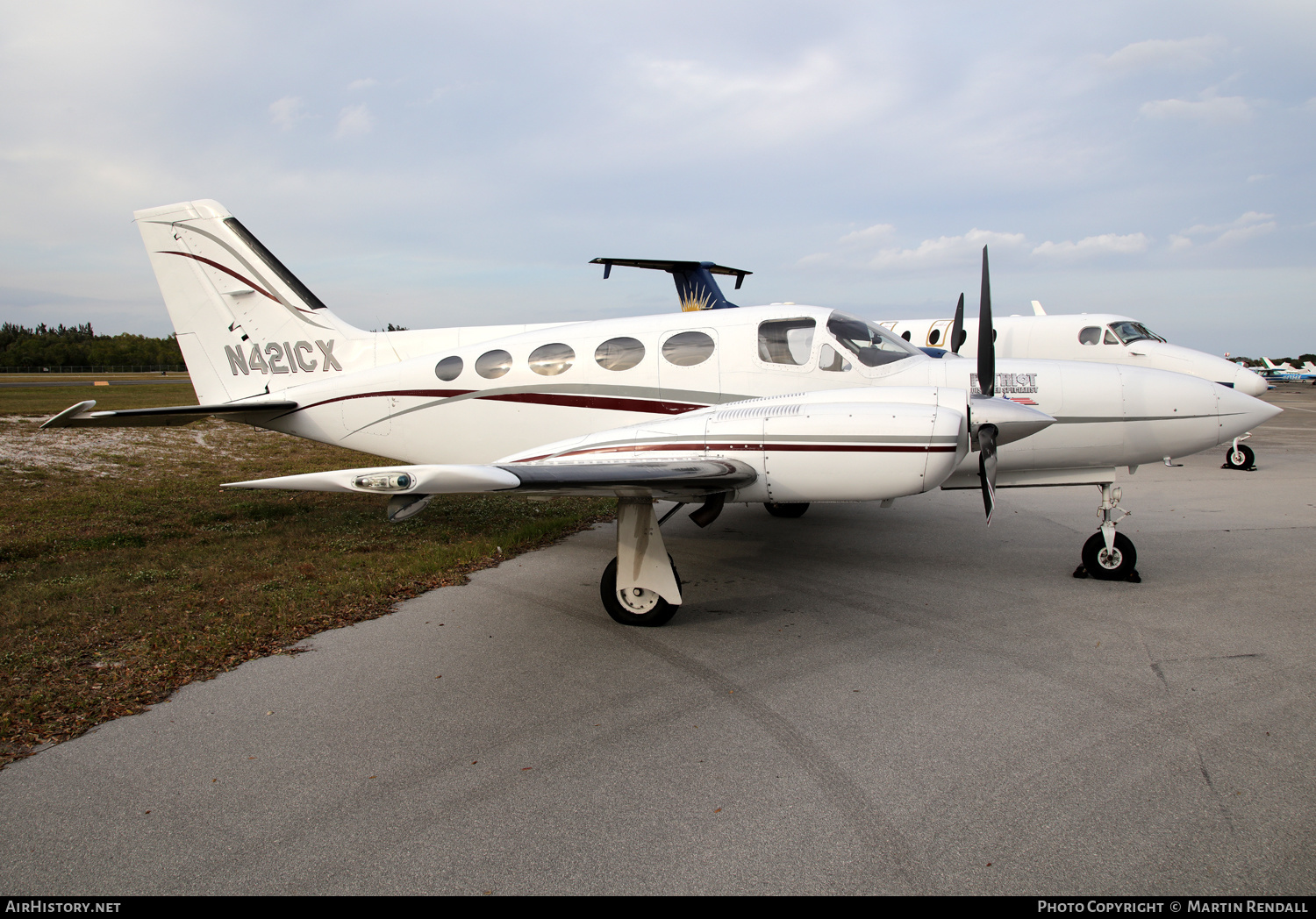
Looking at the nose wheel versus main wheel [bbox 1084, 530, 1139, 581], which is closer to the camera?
main wheel [bbox 1084, 530, 1139, 581]

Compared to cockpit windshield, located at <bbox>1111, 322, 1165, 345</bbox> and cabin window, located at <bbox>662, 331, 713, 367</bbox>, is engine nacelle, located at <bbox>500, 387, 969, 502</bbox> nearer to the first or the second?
cabin window, located at <bbox>662, 331, 713, 367</bbox>

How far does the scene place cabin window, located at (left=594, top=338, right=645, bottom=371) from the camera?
23.6 ft

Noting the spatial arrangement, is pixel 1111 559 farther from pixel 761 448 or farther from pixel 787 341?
pixel 761 448

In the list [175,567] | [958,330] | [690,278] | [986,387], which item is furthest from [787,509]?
[690,278]

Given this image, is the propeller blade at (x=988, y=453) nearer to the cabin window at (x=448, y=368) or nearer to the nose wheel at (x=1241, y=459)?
the cabin window at (x=448, y=368)

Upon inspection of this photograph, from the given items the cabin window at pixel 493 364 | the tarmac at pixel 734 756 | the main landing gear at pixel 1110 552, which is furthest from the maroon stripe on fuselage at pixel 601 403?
the main landing gear at pixel 1110 552

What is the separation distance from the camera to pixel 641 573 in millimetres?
5520

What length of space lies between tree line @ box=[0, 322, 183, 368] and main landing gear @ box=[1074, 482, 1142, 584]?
342 feet

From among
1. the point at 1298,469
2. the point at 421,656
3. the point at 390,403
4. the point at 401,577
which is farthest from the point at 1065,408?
the point at 1298,469

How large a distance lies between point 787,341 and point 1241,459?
1129 centimetres

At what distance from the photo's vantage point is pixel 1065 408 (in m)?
6.54

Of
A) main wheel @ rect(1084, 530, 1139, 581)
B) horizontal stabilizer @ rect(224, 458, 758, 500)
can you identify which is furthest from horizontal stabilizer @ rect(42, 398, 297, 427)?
main wheel @ rect(1084, 530, 1139, 581)
